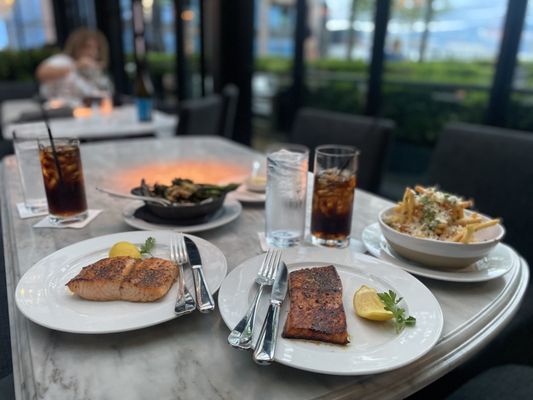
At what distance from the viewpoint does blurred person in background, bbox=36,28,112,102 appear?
361 cm

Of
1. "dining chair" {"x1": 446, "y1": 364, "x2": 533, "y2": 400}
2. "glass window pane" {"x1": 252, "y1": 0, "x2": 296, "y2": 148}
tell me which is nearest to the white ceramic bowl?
"dining chair" {"x1": 446, "y1": 364, "x2": 533, "y2": 400}

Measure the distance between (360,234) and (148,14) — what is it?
627 cm

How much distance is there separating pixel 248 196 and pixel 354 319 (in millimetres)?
644

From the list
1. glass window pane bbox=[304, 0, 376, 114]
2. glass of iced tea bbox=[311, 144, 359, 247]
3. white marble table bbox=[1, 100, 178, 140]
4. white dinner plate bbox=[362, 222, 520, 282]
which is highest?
glass window pane bbox=[304, 0, 376, 114]

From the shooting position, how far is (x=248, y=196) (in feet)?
4.03

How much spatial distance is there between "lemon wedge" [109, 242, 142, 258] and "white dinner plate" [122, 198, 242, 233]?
0.50ft

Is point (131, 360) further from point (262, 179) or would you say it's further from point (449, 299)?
point (262, 179)

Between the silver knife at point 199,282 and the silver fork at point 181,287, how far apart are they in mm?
12

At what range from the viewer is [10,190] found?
4.23 ft

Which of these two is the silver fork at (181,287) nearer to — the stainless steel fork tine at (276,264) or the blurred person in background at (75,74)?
the stainless steel fork tine at (276,264)

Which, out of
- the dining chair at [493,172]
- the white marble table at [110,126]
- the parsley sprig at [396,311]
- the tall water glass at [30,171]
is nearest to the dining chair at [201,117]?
the white marble table at [110,126]

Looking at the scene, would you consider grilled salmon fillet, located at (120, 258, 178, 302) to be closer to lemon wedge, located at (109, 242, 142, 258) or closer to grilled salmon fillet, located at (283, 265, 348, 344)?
lemon wedge, located at (109, 242, 142, 258)

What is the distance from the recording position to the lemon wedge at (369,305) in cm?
62

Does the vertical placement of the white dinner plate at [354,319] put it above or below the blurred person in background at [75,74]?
below
